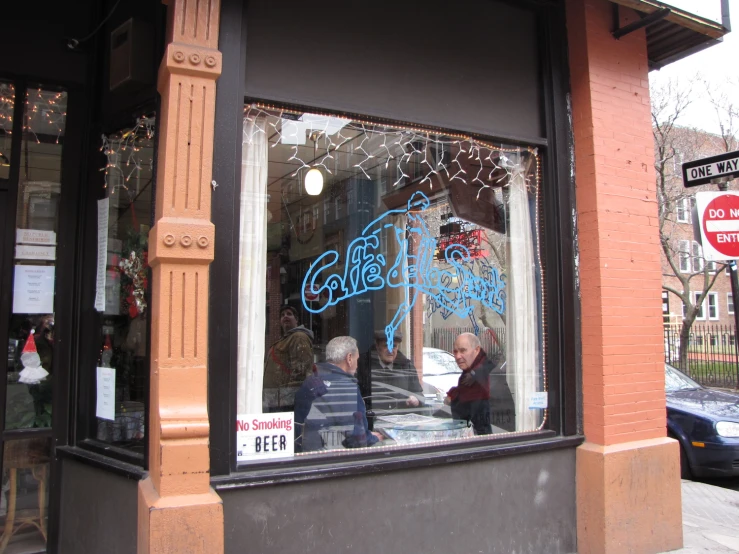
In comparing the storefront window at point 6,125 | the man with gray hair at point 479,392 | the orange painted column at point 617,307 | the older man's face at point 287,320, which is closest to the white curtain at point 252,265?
the older man's face at point 287,320

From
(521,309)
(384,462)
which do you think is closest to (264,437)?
(384,462)

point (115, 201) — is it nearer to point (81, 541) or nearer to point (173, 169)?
point (173, 169)

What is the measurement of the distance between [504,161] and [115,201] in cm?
309

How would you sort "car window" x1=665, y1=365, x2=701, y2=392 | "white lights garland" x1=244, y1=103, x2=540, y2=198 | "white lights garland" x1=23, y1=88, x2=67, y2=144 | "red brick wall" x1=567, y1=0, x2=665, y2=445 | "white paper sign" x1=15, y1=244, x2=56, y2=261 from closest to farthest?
"white lights garland" x1=244, y1=103, x2=540, y2=198
"white paper sign" x1=15, y1=244, x2=56, y2=261
"white lights garland" x1=23, y1=88, x2=67, y2=144
"red brick wall" x1=567, y1=0, x2=665, y2=445
"car window" x1=665, y1=365, x2=701, y2=392

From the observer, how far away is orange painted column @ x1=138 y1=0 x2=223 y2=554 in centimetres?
322

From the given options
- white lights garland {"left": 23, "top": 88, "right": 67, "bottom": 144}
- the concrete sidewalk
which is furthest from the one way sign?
white lights garland {"left": 23, "top": 88, "right": 67, "bottom": 144}

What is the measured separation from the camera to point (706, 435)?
7.16 m

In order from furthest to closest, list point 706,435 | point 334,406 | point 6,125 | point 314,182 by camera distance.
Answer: point 706,435 < point 314,182 < point 6,125 < point 334,406

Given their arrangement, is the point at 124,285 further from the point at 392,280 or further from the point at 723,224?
the point at 723,224

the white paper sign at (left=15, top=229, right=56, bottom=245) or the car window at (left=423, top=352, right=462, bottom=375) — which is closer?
the white paper sign at (left=15, top=229, right=56, bottom=245)

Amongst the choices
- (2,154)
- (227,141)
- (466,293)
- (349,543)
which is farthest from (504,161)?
(2,154)

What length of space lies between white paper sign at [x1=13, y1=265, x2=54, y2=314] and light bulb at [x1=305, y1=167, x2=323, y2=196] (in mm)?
2019

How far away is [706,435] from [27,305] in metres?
7.23

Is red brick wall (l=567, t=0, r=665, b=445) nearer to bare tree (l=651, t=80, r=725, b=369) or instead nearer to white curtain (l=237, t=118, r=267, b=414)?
white curtain (l=237, t=118, r=267, b=414)
